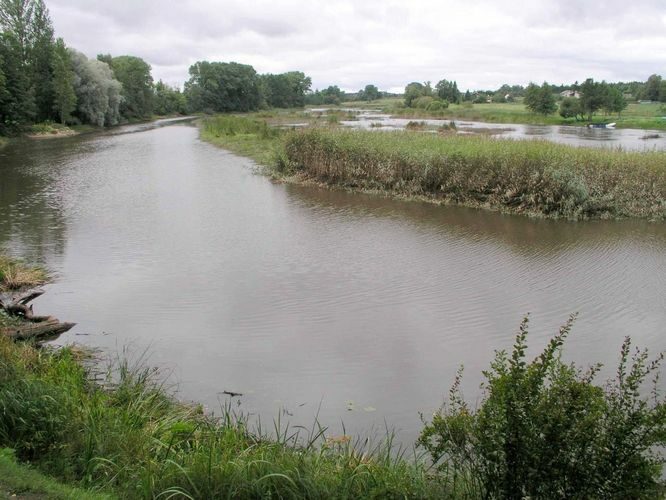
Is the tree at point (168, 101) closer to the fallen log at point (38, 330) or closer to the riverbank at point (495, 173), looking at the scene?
the riverbank at point (495, 173)

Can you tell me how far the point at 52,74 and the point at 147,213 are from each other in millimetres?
46975

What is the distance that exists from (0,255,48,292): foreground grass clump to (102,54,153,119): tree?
68234 millimetres

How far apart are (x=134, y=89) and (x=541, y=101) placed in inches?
2225

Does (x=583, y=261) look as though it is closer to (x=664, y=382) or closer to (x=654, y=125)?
(x=664, y=382)

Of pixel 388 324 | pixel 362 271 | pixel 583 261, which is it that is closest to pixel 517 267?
pixel 583 261

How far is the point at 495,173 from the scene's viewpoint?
18.4 metres

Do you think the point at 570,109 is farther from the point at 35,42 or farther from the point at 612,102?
the point at 35,42

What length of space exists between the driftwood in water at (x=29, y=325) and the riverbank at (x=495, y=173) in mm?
13342

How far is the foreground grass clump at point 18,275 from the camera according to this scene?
9.91m

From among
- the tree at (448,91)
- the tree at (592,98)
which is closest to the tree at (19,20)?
the tree at (592,98)

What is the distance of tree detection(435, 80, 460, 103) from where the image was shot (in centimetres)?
11425

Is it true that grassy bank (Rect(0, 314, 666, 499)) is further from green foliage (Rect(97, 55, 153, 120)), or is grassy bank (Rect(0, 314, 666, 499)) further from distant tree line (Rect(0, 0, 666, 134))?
green foliage (Rect(97, 55, 153, 120))

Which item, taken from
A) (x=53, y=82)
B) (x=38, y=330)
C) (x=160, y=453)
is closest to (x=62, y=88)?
(x=53, y=82)

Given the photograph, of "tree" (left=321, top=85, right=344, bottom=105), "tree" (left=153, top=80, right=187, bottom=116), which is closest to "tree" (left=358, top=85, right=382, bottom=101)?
"tree" (left=321, top=85, right=344, bottom=105)
